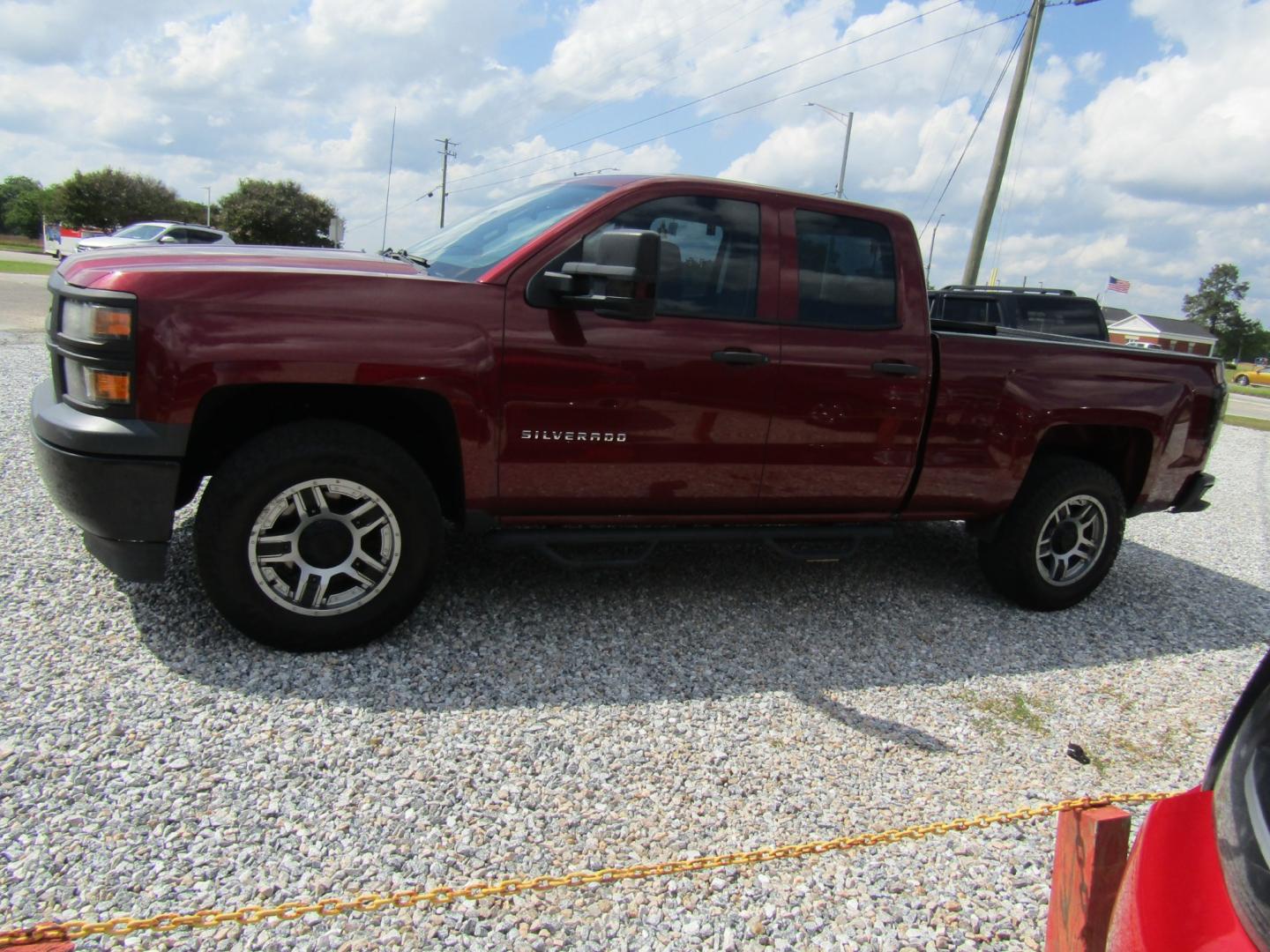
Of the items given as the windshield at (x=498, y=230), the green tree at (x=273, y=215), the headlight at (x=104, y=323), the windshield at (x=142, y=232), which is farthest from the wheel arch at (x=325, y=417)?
the green tree at (x=273, y=215)

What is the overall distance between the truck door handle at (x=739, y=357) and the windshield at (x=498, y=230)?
0.83 meters

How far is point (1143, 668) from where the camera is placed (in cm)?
410

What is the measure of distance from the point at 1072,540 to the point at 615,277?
301cm

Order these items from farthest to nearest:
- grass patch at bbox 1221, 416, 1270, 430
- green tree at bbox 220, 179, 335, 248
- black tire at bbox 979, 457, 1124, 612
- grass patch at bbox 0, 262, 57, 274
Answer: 1. green tree at bbox 220, 179, 335, 248
2. grass patch at bbox 0, 262, 57, 274
3. grass patch at bbox 1221, 416, 1270, 430
4. black tire at bbox 979, 457, 1124, 612

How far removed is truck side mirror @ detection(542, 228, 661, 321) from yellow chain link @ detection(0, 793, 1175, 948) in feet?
6.36

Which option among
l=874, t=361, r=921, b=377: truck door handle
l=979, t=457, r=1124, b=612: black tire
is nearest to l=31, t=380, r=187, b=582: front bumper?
l=874, t=361, r=921, b=377: truck door handle

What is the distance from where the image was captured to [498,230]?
381 cm

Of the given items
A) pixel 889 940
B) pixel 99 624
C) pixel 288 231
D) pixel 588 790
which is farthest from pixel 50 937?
pixel 288 231

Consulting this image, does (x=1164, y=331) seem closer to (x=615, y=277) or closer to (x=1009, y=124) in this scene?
(x=1009, y=124)

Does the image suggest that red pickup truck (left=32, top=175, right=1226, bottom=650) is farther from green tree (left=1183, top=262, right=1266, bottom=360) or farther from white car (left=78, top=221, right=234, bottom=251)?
green tree (left=1183, top=262, right=1266, bottom=360)

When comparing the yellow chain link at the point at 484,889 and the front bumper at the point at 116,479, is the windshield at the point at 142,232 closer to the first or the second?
the front bumper at the point at 116,479

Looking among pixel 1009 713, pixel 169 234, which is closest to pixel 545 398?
pixel 1009 713

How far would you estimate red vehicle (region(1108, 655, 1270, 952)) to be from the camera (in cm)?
119

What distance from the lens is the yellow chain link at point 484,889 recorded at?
1.89 metres
